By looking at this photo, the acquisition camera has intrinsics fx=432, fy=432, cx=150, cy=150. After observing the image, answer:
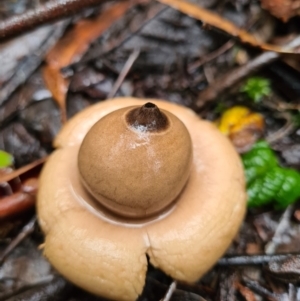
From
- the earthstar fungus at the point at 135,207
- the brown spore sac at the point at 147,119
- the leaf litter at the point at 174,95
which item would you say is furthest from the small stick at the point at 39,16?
the brown spore sac at the point at 147,119

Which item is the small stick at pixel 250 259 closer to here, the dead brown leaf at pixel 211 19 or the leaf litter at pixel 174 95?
the leaf litter at pixel 174 95

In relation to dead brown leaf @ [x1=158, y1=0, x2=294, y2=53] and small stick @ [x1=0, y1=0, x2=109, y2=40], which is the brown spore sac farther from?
dead brown leaf @ [x1=158, y1=0, x2=294, y2=53]

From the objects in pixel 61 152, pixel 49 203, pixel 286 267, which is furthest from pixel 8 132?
pixel 286 267

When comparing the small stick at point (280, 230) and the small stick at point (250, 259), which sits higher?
the small stick at point (250, 259)

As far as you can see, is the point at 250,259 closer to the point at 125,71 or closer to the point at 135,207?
the point at 135,207

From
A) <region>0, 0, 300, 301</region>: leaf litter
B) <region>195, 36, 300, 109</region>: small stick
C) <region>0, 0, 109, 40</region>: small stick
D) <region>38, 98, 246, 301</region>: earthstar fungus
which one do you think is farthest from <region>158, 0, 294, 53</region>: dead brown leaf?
<region>38, 98, 246, 301</region>: earthstar fungus

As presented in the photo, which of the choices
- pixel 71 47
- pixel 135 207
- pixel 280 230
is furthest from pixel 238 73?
pixel 135 207
